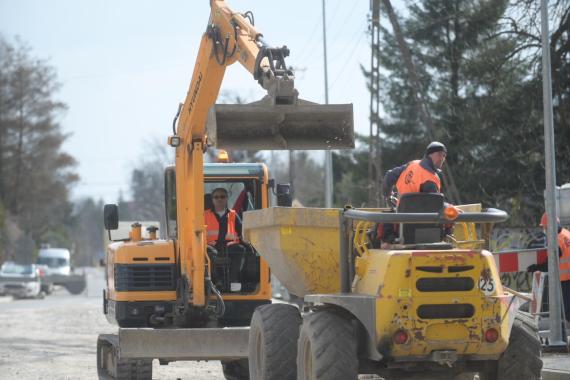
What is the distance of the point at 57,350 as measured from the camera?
20797 millimetres

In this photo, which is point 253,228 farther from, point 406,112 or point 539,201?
point 406,112

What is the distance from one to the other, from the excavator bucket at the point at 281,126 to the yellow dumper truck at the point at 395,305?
145cm

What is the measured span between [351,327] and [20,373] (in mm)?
7995

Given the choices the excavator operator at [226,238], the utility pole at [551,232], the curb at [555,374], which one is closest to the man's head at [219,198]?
the excavator operator at [226,238]

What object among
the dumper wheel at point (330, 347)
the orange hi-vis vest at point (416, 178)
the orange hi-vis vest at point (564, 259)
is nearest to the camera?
the dumper wheel at point (330, 347)

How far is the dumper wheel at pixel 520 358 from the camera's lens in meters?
9.98

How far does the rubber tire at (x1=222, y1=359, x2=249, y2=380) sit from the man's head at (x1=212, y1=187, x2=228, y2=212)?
2006 millimetres

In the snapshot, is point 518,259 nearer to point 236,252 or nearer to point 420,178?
point 236,252

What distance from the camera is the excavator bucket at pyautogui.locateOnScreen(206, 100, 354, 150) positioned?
11977mm

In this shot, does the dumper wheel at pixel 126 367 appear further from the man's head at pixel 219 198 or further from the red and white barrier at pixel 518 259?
the red and white barrier at pixel 518 259

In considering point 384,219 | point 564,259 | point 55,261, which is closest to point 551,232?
point 564,259

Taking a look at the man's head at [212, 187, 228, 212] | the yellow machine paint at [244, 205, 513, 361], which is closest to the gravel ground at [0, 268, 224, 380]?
the man's head at [212, 187, 228, 212]

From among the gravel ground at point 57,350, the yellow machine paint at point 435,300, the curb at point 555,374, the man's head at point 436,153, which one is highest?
the man's head at point 436,153

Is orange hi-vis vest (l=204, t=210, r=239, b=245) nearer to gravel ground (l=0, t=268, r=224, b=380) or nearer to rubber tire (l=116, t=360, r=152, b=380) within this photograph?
rubber tire (l=116, t=360, r=152, b=380)
